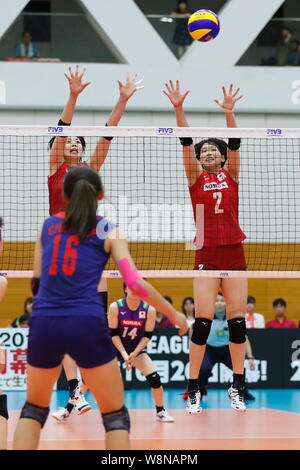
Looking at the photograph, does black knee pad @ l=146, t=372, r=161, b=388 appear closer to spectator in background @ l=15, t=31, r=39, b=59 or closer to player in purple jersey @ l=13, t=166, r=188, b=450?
player in purple jersey @ l=13, t=166, r=188, b=450

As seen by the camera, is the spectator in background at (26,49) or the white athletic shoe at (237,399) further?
the spectator in background at (26,49)

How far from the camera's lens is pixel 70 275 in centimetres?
612

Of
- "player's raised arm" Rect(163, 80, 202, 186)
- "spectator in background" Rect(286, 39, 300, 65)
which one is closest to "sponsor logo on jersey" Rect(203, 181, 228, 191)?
"player's raised arm" Rect(163, 80, 202, 186)

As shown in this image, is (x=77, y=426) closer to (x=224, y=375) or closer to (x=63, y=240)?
(x=63, y=240)

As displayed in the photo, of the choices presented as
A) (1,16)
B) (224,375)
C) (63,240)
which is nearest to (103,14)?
(1,16)

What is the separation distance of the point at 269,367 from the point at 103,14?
33.2 feet

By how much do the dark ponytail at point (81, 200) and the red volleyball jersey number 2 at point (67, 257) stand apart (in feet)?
0.23

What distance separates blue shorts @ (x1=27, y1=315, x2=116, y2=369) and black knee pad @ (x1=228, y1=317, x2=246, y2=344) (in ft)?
13.7

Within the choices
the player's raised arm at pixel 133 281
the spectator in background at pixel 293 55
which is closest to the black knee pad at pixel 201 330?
the player's raised arm at pixel 133 281

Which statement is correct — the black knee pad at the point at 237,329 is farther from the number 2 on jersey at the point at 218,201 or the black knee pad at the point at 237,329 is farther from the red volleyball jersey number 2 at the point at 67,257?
the red volleyball jersey number 2 at the point at 67,257

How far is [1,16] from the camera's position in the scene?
67.2 ft

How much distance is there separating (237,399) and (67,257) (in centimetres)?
469

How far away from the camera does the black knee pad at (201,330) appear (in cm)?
1002

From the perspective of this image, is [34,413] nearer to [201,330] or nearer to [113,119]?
[201,330]
